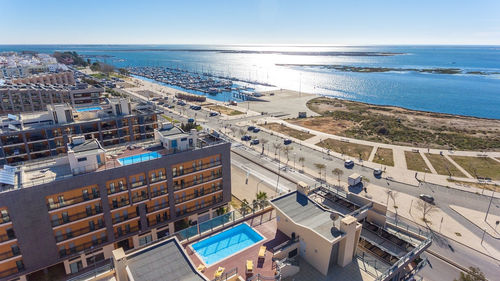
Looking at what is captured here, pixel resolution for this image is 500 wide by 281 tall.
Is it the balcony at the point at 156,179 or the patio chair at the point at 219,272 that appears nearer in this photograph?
the patio chair at the point at 219,272

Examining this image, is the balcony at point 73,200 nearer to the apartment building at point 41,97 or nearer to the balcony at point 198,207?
the balcony at point 198,207

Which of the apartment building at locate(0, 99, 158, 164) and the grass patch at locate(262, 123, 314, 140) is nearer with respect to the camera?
the apartment building at locate(0, 99, 158, 164)

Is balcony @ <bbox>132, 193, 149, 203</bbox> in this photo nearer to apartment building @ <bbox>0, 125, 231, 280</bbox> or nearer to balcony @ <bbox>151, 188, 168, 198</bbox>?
apartment building @ <bbox>0, 125, 231, 280</bbox>

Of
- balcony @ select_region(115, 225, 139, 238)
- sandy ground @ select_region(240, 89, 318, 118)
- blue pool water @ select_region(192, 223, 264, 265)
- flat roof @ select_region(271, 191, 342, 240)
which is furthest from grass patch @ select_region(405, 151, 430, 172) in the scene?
balcony @ select_region(115, 225, 139, 238)

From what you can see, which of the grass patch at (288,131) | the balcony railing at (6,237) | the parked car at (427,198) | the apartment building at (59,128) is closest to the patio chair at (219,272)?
the balcony railing at (6,237)

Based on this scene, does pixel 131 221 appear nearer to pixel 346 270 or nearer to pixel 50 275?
pixel 50 275

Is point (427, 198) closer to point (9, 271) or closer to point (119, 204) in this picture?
point (119, 204)

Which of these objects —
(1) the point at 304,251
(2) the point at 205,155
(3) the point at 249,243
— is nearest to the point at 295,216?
(1) the point at 304,251
